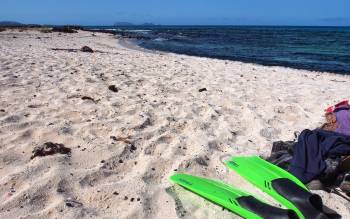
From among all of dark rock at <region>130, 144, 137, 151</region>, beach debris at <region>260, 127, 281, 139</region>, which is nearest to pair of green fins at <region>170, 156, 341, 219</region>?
dark rock at <region>130, 144, 137, 151</region>

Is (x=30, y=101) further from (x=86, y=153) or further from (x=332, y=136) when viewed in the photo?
(x=332, y=136)

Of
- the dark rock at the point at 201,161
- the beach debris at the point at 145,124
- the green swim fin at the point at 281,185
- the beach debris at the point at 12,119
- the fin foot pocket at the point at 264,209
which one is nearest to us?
the fin foot pocket at the point at 264,209

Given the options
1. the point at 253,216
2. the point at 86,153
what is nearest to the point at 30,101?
the point at 86,153

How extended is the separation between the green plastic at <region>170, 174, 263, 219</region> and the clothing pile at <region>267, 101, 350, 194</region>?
72 cm

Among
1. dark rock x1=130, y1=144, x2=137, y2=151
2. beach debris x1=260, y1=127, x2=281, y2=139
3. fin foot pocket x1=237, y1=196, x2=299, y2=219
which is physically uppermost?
dark rock x1=130, y1=144, x2=137, y2=151

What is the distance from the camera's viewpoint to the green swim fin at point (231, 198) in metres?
2.76

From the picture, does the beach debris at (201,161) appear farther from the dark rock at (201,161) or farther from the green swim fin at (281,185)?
the green swim fin at (281,185)

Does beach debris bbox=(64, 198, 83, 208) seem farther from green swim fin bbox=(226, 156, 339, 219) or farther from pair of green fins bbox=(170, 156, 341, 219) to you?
green swim fin bbox=(226, 156, 339, 219)

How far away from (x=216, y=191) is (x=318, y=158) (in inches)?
45.0

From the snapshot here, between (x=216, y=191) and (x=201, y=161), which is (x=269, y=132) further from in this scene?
(x=216, y=191)

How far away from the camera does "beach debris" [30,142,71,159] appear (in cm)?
357

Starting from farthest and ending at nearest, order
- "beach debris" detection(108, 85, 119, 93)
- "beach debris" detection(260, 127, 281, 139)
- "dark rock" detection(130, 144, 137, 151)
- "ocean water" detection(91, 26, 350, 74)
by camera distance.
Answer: "ocean water" detection(91, 26, 350, 74) < "beach debris" detection(108, 85, 119, 93) < "beach debris" detection(260, 127, 281, 139) < "dark rock" detection(130, 144, 137, 151)

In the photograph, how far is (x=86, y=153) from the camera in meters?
3.72

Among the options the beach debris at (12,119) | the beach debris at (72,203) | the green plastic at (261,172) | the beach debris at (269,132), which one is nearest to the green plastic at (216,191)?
the green plastic at (261,172)
